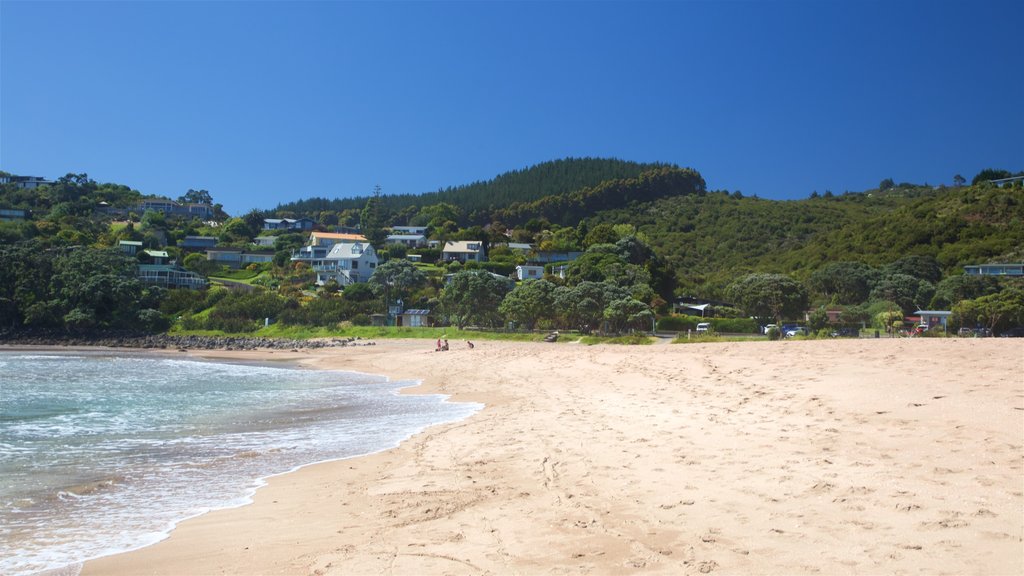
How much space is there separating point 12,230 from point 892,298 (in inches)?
3911

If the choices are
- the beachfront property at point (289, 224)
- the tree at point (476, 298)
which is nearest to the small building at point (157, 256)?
the beachfront property at point (289, 224)

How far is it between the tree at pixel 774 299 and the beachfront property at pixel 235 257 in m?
71.3

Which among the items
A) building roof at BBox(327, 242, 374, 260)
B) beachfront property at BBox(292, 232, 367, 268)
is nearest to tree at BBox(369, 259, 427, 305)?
building roof at BBox(327, 242, 374, 260)

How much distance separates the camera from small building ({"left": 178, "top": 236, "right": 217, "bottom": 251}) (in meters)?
101

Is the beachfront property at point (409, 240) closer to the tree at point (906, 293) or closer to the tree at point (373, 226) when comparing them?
the tree at point (373, 226)

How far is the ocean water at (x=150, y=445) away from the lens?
670cm

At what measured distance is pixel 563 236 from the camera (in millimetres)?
94875

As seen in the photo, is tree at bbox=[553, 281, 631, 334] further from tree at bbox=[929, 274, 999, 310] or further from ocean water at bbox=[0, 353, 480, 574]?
tree at bbox=[929, 274, 999, 310]

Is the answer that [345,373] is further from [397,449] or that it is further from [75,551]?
[75,551]

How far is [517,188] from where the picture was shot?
156125mm

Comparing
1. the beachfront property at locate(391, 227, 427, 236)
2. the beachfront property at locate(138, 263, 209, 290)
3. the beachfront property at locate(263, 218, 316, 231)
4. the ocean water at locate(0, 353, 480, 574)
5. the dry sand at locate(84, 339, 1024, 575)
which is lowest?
the ocean water at locate(0, 353, 480, 574)

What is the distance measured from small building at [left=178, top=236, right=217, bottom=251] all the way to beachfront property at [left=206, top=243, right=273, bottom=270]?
6.40 m

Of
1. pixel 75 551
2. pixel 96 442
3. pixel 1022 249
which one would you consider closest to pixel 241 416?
pixel 96 442

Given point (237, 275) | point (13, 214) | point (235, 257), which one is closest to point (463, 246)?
point (237, 275)
